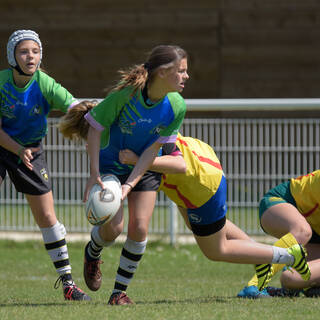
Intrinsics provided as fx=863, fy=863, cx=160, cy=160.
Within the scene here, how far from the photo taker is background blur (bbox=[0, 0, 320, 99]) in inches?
663

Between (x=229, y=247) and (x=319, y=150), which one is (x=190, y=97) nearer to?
(x=319, y=150)

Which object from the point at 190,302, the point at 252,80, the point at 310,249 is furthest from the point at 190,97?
the point at 190,302

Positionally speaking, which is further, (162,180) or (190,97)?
(190,97)

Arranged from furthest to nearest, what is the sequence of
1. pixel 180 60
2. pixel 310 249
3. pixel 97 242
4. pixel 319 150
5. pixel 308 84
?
pixel 308 84 < pixel 319 150 < pixel 310 249 < pixel 97 242 < pixel 180 60

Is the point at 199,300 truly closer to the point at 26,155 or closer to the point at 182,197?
the point at 182,197

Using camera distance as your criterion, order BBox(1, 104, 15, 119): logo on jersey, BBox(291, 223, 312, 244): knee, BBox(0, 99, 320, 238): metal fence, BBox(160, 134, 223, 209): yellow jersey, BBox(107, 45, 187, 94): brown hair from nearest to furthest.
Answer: BBox(107, 45, 187, 94): brown hair < BBox(160, 134, 223, 209): yellow jersey < BBox(1, 104, 15, 119): logo on jersey < BBox(291, 223, 312, 244): knee < BBox(0, 99, 320, 238): metal fence

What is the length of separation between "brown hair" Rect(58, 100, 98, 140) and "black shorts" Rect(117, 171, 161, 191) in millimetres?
540

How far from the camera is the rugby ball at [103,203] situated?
573cm

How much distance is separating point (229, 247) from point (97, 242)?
994 mm

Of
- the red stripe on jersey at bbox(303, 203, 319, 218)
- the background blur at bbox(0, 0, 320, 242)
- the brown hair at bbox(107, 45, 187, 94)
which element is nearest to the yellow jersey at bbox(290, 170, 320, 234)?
the red stripe on jersey at bbox(303, 203, 319, 218)

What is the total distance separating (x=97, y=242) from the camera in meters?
6.49

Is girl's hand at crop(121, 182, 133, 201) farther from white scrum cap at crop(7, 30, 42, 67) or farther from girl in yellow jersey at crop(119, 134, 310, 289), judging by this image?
white scrum cap at crop(7, 30, 42, 67)

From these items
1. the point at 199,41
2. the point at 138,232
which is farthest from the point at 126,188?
the point at 199,41

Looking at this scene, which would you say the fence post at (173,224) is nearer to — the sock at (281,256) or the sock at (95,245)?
the sock at (95,245)
